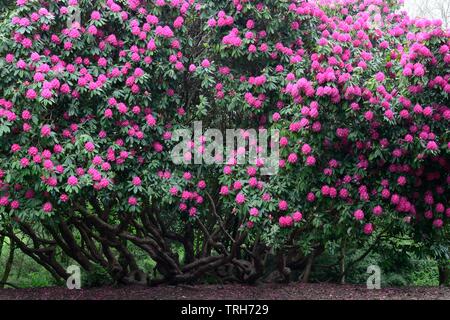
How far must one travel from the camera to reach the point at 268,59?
6297 mm

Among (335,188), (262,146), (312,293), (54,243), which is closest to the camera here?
(335,188)

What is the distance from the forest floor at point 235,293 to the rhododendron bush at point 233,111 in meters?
0.96

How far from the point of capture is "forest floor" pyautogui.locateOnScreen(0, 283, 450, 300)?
6.99m

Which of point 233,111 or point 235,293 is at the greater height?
point 233,111

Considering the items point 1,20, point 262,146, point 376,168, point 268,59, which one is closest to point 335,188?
point 376,168

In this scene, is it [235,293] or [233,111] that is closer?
[233,111]

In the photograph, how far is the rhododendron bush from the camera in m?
5.30

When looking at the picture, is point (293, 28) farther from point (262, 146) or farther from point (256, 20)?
point (262, 146)

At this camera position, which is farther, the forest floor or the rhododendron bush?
the forest floor

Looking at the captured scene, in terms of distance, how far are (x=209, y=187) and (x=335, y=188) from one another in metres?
1.78

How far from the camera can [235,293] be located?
7.23 meters

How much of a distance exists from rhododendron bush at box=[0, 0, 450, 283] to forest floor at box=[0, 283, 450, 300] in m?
0.96

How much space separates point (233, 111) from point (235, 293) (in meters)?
2.42

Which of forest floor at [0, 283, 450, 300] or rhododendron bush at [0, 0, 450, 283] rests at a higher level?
rhododendron bush at [0, 0, 450, 283]
